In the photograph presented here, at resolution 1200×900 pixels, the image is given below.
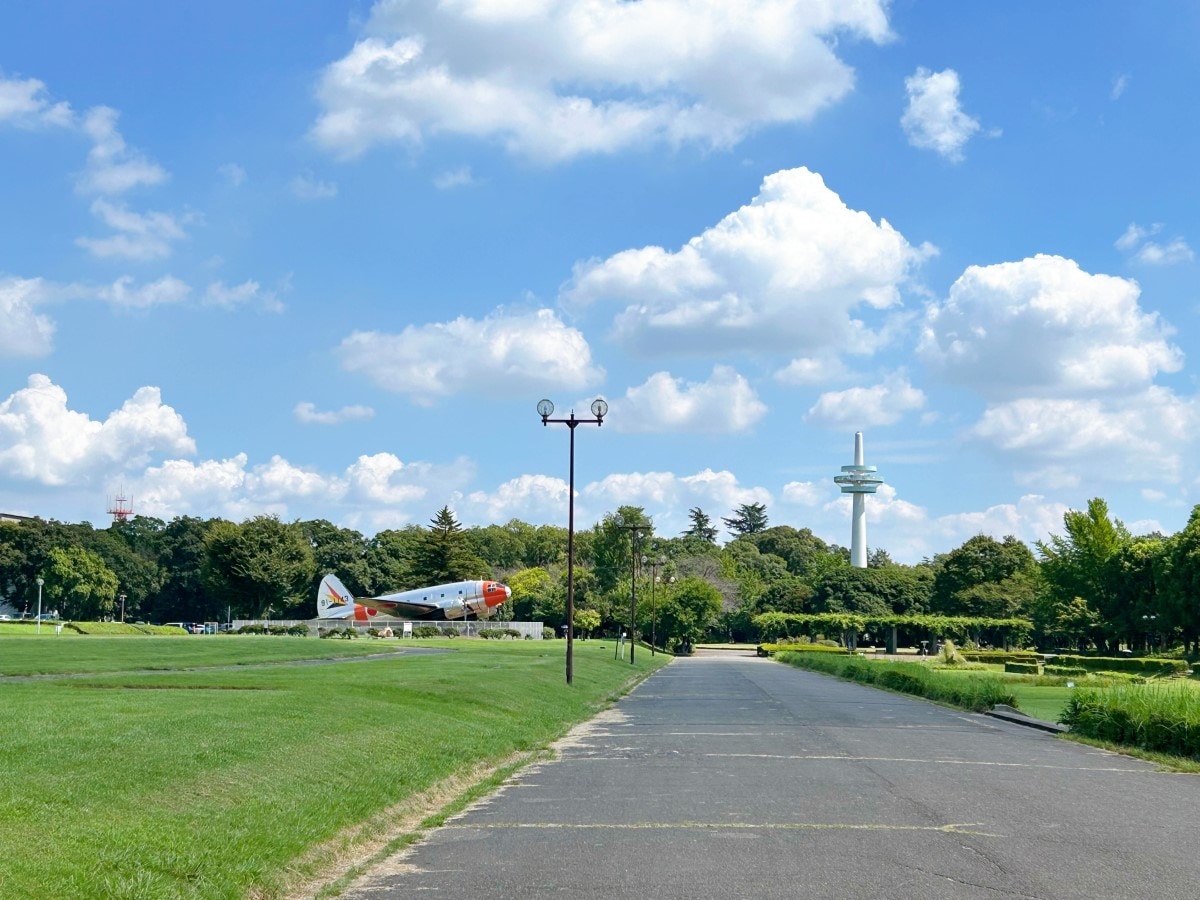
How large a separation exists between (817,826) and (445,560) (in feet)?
393

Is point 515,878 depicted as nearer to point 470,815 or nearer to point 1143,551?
point 470,815

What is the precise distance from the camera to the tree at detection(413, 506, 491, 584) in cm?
12888

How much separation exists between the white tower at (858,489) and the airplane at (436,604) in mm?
63641

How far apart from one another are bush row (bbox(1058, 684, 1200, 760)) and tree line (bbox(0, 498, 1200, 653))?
6980 cm

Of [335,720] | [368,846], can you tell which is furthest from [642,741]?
[368,846]

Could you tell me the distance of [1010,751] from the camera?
65.0 feet

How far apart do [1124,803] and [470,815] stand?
24.9 feet

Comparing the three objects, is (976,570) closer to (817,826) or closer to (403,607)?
(403,607)

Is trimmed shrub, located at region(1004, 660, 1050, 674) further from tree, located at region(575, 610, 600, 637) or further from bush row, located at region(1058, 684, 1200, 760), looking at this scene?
tree, located at region(575, 610, 600, 637)

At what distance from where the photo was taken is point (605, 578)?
126 metres

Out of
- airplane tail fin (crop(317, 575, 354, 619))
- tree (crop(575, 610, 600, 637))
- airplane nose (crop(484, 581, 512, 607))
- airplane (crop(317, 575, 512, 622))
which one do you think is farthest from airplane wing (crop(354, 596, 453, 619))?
tree (crop(575, 610, 600, 637))

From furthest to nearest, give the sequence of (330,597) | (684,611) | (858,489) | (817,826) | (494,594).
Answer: (858,489), (330,597), (494,594), (684,611), (817,826)

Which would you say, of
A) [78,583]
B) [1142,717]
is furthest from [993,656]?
[78,583]

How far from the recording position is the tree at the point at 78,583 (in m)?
113
